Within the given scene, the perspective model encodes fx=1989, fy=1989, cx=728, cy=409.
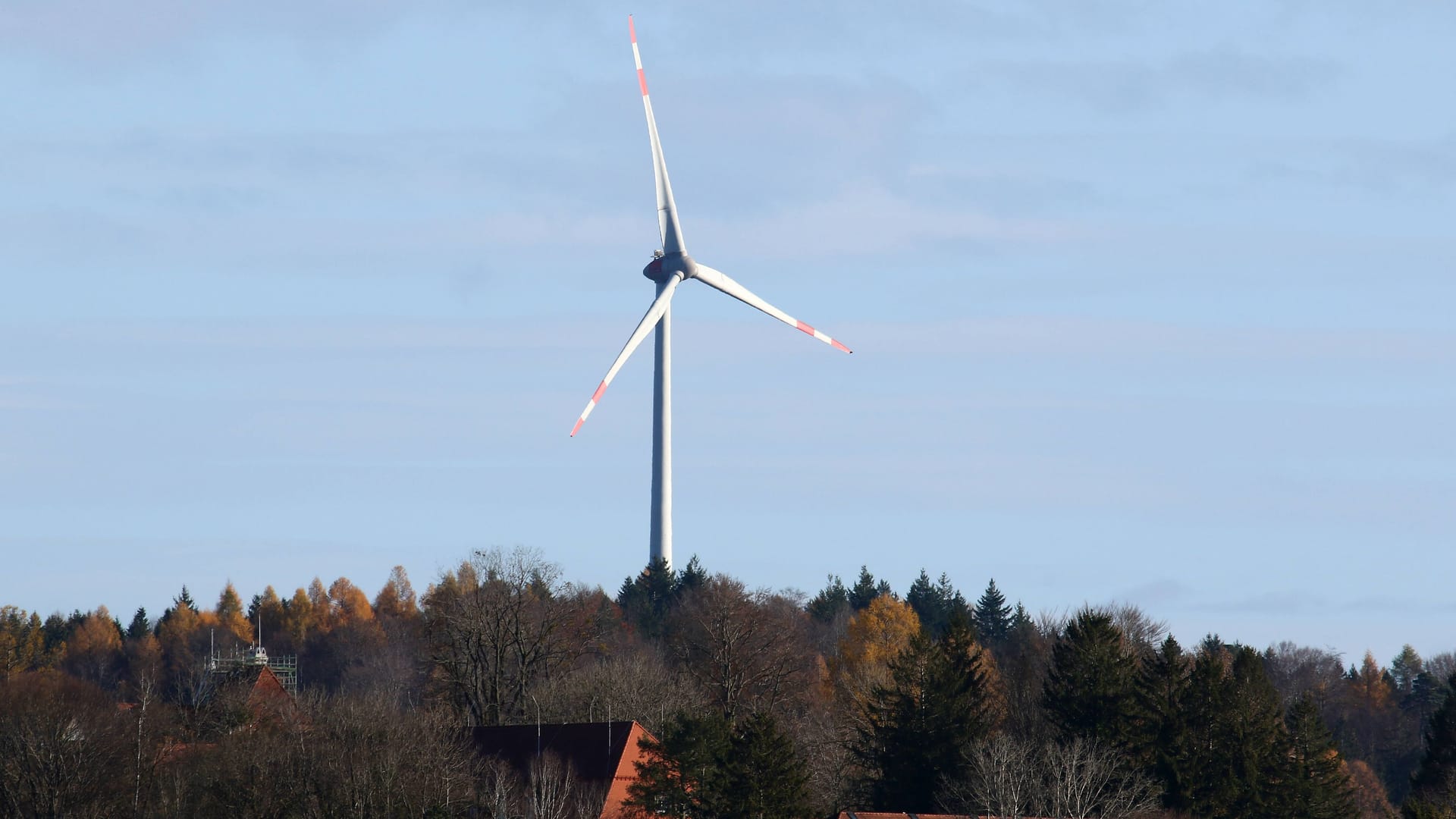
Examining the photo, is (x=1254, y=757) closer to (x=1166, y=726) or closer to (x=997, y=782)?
(x=1166, y=726)

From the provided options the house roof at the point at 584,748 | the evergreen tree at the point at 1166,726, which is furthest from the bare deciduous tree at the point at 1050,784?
the house roof at the point at 584,748

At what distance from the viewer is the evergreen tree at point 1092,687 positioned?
8162 cm

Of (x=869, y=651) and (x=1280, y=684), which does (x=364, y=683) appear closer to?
(x=869, y=651)

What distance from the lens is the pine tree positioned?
166375mm

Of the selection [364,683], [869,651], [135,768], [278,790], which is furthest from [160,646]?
[278,790]

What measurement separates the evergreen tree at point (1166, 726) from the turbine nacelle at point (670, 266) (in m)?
40.8

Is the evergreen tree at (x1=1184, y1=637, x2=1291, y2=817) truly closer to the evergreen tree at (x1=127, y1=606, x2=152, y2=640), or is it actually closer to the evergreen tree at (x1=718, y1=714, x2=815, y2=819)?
the evergreen tree at (x1=718, y1=714, x2=815, y2=819)

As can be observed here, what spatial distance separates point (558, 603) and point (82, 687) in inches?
1076

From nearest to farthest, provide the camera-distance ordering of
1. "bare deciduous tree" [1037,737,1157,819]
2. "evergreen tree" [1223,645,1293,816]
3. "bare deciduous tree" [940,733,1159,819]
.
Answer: "bare deciduous tree" [1037,737,1157,819] < "bare deciduous tree" [940,733,1159,819] < "evergreen tree" [1223,645,1293,816]

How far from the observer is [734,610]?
116312 millimetres

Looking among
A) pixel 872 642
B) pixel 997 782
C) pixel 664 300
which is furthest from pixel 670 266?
pixel 997 782

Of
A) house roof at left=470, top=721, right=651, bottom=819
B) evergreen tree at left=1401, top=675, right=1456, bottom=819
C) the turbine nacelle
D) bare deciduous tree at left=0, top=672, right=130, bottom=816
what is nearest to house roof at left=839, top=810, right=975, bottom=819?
house roof at left=470, top=721, right=651, bottom=819

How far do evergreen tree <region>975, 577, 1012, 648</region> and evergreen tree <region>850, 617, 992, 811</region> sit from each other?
3220 inches

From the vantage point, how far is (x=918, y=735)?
82.8 meters
